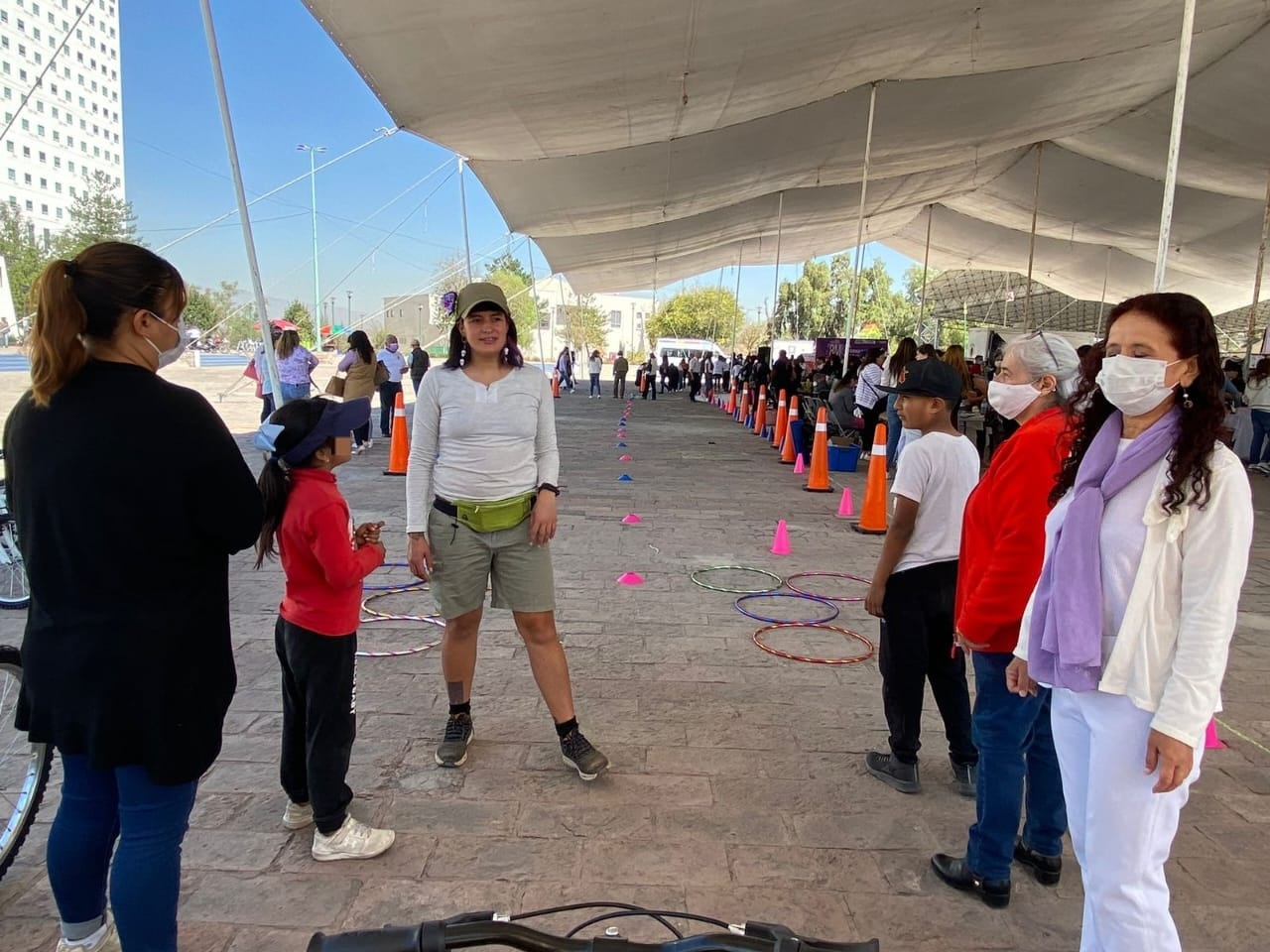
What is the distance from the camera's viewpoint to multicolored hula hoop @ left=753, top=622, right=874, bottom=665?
459 cm

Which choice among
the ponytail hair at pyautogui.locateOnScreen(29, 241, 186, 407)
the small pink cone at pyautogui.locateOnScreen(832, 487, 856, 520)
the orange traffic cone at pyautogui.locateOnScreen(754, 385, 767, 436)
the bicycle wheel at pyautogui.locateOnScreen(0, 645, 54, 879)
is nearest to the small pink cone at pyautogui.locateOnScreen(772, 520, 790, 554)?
the small pink cone at pyautogui.locateOnScreen(832, 487, 856, 520)

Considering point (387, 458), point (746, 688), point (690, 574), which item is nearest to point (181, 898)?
point (746, 688)

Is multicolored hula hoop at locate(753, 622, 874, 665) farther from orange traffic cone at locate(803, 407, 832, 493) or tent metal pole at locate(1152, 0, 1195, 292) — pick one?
orange traffic cone at locate(803, 407, 832, 493)

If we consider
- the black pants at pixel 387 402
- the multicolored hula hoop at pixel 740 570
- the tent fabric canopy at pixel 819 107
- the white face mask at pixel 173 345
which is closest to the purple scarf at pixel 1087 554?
the white face mask at pixel 173 345

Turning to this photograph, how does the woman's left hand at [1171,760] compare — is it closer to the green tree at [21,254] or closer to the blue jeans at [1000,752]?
the blue jeans at [1000,752]

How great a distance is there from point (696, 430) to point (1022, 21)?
1075 centimetres

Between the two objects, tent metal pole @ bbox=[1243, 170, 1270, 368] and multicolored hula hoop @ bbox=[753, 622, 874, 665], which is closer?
multicolored hula hoop @ bbox=[753, 622, 874, 665]

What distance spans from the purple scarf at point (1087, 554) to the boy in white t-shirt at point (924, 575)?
43.8 inches

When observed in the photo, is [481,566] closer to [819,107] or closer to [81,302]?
[81,302]

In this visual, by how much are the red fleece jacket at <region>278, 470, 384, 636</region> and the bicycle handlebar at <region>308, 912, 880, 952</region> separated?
154 centimetres

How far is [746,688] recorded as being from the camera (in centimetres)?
418

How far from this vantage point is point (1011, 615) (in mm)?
2426

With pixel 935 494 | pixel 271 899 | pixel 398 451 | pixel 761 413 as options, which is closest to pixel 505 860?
pixel 271 899

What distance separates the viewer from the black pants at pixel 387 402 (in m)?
13.6
